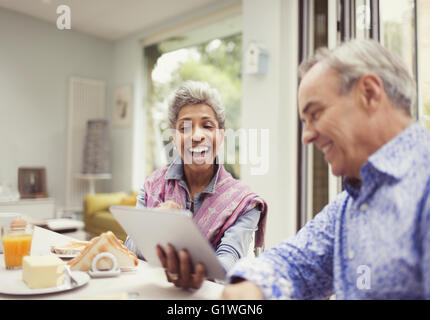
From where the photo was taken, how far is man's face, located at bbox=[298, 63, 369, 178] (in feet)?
A: 2.50

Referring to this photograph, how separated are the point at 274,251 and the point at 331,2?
260cm

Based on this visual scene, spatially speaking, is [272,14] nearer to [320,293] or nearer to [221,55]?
[221,55]

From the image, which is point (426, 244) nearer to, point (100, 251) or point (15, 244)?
point (100, 251)

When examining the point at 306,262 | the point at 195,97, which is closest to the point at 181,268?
the point at 306,262

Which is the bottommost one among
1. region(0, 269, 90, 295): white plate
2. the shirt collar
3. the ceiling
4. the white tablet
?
region(0, 269, 90, 295): white plate

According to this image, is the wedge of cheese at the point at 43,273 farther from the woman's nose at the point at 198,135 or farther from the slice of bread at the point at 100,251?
the woman's nose at the point at 198,135

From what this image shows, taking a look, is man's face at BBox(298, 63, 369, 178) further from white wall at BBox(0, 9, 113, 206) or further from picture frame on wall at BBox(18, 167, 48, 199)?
white wall at BBox(0, 9, 113, 206)

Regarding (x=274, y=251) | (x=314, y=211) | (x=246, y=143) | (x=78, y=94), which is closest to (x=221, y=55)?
(x=78, y=94)

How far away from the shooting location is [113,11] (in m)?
4.36

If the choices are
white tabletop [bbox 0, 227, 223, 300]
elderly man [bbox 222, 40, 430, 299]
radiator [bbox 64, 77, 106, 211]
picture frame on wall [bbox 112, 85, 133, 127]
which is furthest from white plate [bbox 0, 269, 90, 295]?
picture frame on wall [bbox 112, 85, 133, 127]

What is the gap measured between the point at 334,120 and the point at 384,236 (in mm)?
256

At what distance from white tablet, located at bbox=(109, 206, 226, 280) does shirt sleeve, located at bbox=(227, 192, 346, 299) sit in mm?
76

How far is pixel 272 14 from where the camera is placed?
322 cm

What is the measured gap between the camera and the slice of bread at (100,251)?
104 cm
